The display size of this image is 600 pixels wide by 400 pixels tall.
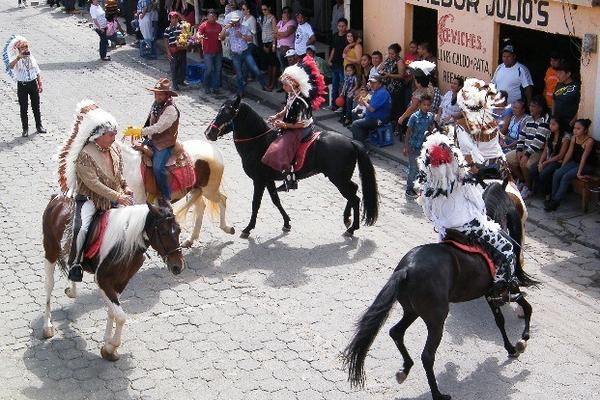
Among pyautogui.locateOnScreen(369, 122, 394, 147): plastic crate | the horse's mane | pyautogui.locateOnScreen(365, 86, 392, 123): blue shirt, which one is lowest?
pyautogui.locateOnScreen(369, 122, 394, 147): plastic crate

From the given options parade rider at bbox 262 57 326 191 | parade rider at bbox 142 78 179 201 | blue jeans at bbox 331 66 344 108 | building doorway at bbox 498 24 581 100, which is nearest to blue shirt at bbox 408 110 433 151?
parade rider at bbox 262 57 326 191

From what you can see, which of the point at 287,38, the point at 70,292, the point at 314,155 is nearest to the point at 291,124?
the point at 314,155

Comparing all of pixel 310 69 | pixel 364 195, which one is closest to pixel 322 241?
pixel 364 195

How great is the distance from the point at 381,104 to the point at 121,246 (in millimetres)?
7490

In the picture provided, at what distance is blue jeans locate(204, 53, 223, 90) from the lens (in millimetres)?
19562

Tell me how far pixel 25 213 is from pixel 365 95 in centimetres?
642

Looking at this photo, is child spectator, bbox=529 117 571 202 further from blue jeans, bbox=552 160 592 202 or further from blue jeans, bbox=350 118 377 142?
blue jeans, bbox=350 118 377 142

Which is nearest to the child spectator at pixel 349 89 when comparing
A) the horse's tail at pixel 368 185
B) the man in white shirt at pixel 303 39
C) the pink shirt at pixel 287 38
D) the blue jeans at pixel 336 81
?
the blue jeans at pixel 336 81

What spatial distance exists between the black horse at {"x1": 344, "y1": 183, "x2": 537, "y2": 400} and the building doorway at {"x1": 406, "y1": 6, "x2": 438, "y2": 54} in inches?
370

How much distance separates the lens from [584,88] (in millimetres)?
12469

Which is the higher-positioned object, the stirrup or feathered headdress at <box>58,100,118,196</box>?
feathered headdress at <box>58,100,118,196</box>

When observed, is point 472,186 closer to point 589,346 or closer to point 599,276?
point 589,346

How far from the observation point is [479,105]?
9375mm

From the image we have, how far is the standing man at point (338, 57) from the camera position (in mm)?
17141
